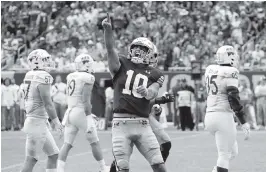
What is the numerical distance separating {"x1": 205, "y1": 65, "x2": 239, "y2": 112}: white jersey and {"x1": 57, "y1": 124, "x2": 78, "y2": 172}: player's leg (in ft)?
8.30

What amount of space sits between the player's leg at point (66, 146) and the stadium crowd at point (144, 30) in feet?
47.5

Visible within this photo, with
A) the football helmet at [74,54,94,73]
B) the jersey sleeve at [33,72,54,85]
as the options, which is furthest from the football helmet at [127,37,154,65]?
the football helmet at [74,54,94,73]

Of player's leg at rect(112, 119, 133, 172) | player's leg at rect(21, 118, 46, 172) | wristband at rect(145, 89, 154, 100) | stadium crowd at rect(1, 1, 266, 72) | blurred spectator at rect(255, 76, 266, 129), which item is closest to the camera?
player's leg at rect(112, 119, 133, 172)

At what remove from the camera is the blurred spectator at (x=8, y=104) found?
24391 millimetres

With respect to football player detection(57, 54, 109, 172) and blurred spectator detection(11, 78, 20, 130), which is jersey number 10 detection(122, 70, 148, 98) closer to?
football player detection(57, 54, 109, 172)

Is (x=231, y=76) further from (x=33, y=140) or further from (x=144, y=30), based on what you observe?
(x=144, y=30)

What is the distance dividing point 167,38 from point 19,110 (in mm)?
6655

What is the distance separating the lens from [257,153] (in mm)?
14234

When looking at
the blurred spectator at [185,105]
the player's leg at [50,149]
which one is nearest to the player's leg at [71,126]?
the player's leg at [50,149]

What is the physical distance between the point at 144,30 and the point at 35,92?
18475 mm

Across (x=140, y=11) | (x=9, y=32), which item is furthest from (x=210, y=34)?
(x=9, y=32)

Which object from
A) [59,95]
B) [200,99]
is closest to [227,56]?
[200,99]

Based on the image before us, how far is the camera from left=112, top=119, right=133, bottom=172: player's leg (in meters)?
7.30

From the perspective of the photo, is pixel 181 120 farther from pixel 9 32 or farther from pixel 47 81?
pixel 47 81
